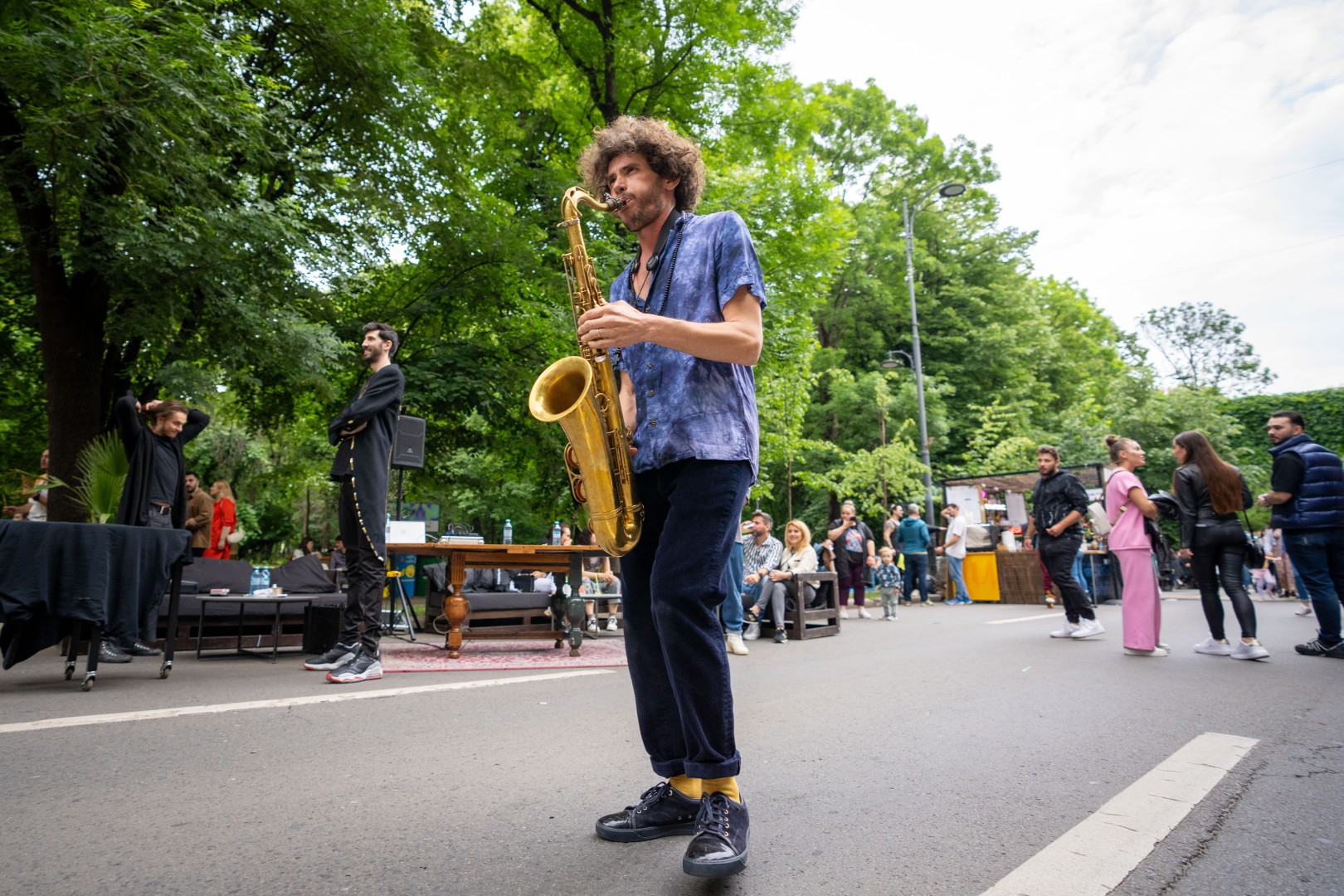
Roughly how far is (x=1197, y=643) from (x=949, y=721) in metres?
5.03

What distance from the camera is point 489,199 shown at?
12969mm

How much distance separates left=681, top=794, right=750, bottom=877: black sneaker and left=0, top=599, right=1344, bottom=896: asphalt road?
61 millimetres

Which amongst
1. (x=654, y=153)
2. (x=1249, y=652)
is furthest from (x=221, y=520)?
(x=1249, y=652)

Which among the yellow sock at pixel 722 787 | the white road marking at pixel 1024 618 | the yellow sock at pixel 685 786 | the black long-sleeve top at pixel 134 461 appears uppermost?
the black long-sleeve top at pixel 134 461

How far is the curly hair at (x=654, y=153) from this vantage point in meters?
2.55

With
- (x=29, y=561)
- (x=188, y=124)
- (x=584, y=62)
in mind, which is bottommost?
(x=29, y=561)

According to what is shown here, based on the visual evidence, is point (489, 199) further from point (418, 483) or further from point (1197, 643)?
point (1197, 643)

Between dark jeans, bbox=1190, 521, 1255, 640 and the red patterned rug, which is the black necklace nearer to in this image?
the red patterned rug

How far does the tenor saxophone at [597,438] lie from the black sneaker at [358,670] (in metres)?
3.53

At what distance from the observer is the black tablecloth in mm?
4594

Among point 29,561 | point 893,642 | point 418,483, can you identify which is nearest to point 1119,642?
point 893,642

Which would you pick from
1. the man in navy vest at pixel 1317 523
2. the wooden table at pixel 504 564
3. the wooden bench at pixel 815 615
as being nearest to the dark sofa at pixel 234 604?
the wooden table at pixel 504 564

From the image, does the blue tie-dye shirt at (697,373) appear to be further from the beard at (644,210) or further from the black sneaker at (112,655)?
the black sneaker at (112,655)

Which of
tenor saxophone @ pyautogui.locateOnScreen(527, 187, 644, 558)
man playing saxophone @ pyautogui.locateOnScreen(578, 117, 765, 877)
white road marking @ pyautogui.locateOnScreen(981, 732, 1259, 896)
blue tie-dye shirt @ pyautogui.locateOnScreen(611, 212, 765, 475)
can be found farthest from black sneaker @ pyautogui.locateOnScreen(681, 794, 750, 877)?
blue tie-dye shirt @ pyautogui.locateOnScreen(611, 212, 765, 475)
